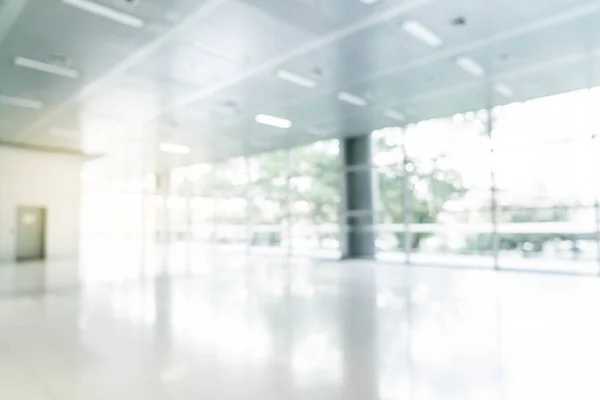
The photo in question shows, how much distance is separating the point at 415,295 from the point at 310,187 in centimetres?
837

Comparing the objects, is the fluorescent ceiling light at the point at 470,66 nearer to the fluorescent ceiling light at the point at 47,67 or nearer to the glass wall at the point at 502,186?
the glass wall at the point at 502,186

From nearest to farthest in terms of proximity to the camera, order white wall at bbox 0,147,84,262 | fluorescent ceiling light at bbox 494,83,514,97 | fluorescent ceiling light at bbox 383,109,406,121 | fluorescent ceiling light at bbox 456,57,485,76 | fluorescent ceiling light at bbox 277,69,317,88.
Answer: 1. fluorescent ceiling light at bbox 456,57,485,76
2. fluorescent ceiling light at bbox 277,69,317,88
3. fluorescent ceiling light at bbox 494,83,514,97
4. fluorescent ceiling light at bbox 383,109,406,121
5. white wall at bbox 0,147,84,262

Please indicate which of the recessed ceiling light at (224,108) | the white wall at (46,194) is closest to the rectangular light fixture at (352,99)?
the recessed ceiling light at (224,108)

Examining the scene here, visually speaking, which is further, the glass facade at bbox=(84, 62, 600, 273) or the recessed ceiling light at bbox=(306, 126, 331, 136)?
the recessed ceiling light at bbox=(306, 126, 331, 136)

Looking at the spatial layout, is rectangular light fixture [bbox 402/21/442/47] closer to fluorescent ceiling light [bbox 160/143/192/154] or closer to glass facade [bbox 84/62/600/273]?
glass facade [bbox 84/62/600/273]

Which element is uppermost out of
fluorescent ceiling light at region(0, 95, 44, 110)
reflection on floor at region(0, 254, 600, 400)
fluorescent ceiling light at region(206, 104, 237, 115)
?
fluorescent ceiling light at region(0, 95, 44, 110)

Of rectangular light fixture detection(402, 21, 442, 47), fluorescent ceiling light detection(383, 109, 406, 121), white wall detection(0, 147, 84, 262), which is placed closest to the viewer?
rectangular light fixture detection(402, 21, 442, 47)

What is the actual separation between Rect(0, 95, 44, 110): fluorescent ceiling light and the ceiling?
0.07 m

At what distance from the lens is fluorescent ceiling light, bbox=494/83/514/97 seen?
26.6 ft

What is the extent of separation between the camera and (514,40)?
19.9ft

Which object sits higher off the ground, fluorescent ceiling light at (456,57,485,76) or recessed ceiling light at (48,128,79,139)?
recessed ceiling light at (48,128,79,139)

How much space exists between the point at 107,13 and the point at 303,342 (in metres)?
4.51

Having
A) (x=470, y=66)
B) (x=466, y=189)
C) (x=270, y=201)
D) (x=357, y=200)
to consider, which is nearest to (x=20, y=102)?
(x=270, y=201)

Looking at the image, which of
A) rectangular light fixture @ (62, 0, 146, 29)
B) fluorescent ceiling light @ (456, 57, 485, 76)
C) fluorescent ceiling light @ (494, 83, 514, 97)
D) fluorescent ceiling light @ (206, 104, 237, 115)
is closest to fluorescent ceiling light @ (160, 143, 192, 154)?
fluorescent ceiling light @ (206, 104, 237, 115)
